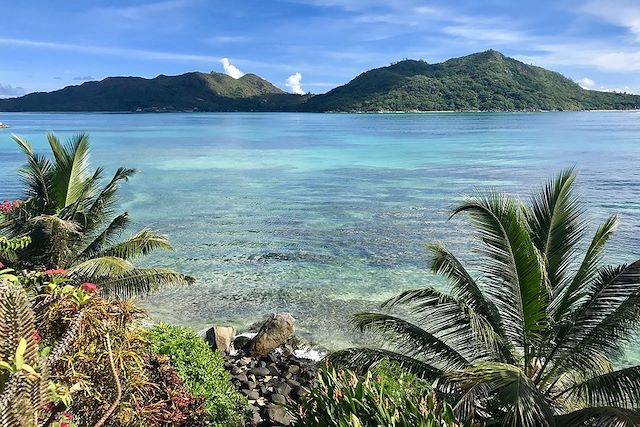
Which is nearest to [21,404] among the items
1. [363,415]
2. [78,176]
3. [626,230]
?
[363,415]

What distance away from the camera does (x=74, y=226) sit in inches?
461

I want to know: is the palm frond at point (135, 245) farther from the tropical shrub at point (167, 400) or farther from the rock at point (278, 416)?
the tropical shrub at point (167, 400)

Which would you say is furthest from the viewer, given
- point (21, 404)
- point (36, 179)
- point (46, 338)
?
point (36, 179)

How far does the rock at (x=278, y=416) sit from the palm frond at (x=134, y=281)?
336 centimetres

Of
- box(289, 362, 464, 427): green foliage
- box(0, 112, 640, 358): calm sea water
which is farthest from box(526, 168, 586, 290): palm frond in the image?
box(0, 112, 640, 358): calm sea water

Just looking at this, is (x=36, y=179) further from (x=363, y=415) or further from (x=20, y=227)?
(x=363, y=415)

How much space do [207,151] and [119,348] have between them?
69.7m

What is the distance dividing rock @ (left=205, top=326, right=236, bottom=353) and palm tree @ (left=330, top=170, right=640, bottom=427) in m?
6.64

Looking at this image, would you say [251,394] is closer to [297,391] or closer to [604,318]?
[297,391]

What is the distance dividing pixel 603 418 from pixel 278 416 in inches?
233

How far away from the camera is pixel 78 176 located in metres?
13.3

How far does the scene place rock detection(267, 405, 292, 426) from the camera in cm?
1027

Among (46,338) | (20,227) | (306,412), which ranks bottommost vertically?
(306,412)

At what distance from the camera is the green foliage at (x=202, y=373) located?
8922 millimetres
